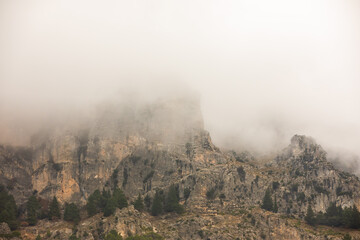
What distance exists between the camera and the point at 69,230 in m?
197

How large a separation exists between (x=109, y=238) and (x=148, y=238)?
14109 millimetres

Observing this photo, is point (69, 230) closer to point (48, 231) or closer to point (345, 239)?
point (48, 231)

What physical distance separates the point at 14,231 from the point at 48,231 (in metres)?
11.7

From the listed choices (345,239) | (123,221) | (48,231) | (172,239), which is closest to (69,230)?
(48,231)

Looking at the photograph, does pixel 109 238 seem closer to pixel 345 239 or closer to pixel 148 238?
pixel 148 238

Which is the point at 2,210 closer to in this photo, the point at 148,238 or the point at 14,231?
the point at 14,231

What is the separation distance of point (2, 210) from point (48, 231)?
19.0 meters

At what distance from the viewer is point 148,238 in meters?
194

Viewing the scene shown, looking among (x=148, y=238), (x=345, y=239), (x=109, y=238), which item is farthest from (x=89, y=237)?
Answer: (x=345, y=239)

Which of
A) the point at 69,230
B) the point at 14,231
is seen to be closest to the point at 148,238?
the point at 69,230

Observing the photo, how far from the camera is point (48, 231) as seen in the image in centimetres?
19550

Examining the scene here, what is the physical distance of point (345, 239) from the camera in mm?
199500

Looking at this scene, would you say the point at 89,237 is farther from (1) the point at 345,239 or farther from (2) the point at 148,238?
(1) the point at 345,239

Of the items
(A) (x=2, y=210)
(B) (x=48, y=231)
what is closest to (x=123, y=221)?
(B) (x=48, y=231)
